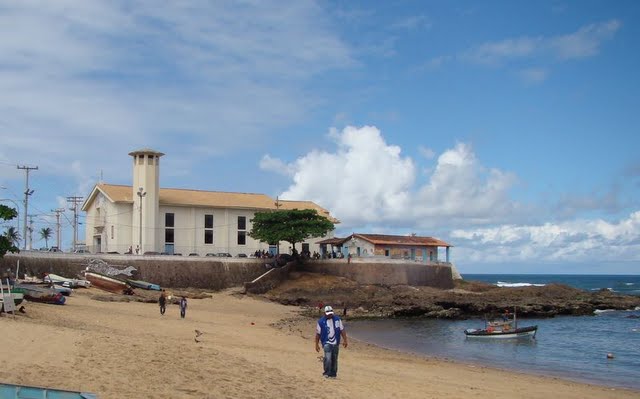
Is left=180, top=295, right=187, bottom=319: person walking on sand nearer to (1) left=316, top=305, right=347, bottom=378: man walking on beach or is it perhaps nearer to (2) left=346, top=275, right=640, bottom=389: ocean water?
(2) left=346, top=275, right=640, bottom=389: ocean water

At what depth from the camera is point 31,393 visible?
10.4m

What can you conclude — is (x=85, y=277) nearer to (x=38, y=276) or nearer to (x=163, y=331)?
(x=38, y=276)

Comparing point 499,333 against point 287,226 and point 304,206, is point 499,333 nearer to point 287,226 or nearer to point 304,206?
point 287,226

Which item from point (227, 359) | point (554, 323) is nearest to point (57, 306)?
point (227, 359)

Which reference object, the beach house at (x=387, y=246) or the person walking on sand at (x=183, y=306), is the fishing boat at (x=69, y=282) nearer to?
the person walking on sand at (x=183, y=306)

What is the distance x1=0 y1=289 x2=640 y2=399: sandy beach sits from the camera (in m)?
14.7

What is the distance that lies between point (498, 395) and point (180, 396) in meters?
10.4

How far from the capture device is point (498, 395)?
20.2m

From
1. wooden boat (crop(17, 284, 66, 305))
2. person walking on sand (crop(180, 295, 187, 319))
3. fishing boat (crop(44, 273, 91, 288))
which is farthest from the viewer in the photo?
fishing boat (crop(44, 273, 91, 288))

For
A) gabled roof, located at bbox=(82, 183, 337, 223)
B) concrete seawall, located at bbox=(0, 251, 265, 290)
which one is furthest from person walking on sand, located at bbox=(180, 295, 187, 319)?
gabled roof, located at bbox=(82, 183, 337, 223)

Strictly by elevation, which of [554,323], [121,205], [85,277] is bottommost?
[554,323]

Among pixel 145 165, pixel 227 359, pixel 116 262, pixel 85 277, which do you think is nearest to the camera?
pixel 227 359

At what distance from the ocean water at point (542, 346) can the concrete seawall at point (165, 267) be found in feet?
59.8

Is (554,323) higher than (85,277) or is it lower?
lower
